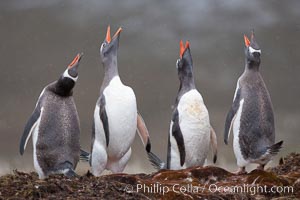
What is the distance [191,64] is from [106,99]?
207cm

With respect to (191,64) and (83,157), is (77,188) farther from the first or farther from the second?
(191,64)

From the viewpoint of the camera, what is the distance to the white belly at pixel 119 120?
12.7m

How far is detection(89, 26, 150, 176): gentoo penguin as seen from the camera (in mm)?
12680

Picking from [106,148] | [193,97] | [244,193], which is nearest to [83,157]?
[106,148]

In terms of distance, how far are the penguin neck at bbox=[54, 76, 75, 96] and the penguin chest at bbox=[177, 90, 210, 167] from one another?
2.31 meters

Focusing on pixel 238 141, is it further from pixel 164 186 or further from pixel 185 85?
pixel 164 186

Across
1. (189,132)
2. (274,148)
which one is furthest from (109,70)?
(274,148)

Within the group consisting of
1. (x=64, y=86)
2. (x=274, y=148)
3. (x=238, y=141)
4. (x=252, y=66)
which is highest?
(x=252, y=66)

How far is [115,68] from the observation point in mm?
13492

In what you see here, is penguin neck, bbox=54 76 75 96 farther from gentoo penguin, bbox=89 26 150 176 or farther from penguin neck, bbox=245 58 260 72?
penguin neck, bbox=245 58 260 72

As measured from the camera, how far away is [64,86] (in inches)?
480

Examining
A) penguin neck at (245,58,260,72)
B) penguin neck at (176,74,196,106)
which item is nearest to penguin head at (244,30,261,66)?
penguin neck at (245,58,260,72)

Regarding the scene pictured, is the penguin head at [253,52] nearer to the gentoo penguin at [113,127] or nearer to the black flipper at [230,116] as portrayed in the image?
the black flipper at [230,116]

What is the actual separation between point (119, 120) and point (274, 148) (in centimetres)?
306
